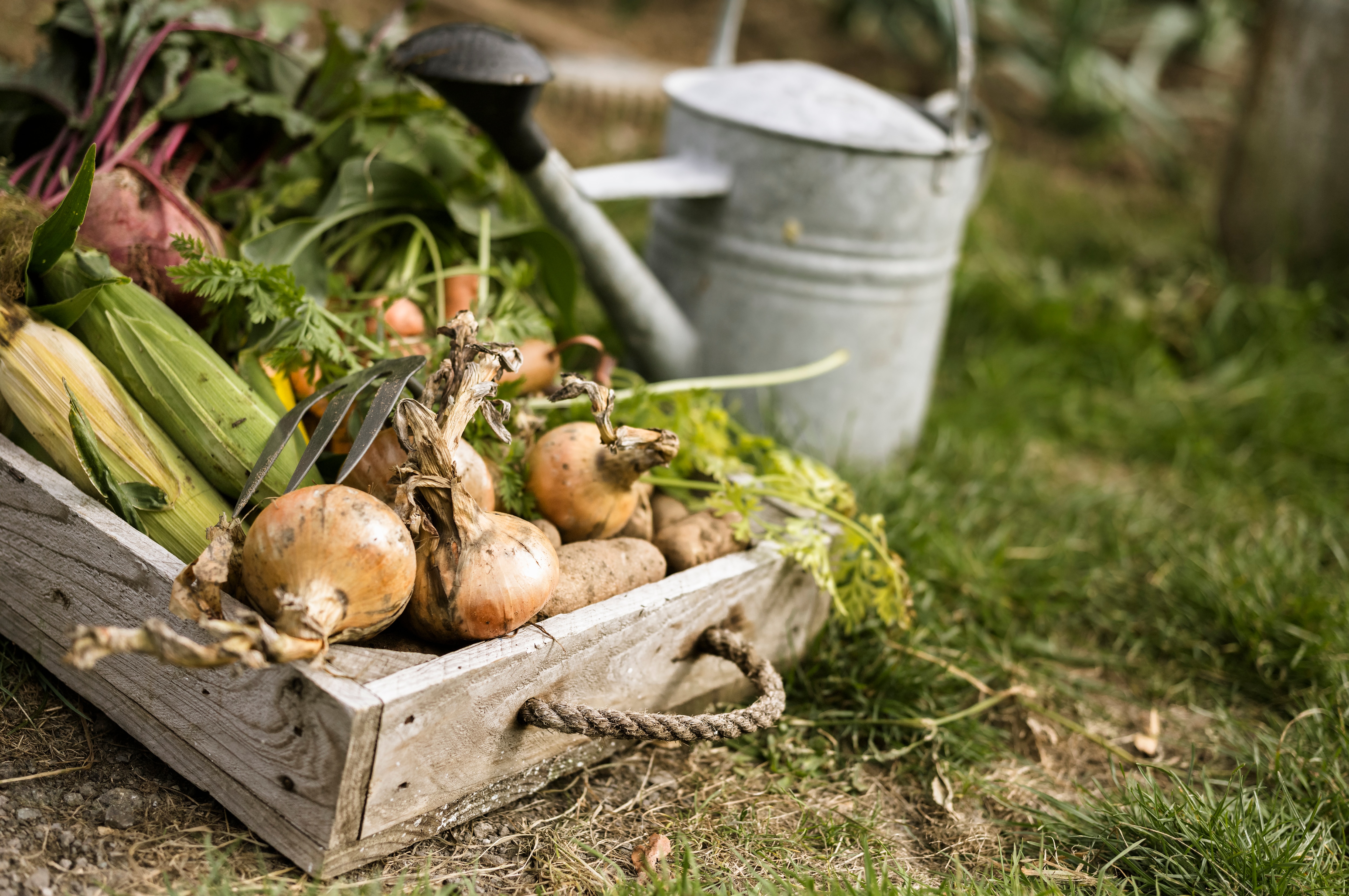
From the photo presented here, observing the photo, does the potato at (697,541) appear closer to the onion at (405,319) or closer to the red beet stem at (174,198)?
the onion at (405,319)

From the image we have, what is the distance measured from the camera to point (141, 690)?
133 centimetres

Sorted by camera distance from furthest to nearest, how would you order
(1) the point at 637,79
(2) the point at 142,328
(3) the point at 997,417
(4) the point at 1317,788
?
(1) the point at 637,79
(3) the point at 997,417
(4) the point at 1317,788
(2) the point at 142,328

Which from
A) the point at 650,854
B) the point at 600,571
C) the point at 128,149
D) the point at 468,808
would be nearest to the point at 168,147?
the point at 128,149

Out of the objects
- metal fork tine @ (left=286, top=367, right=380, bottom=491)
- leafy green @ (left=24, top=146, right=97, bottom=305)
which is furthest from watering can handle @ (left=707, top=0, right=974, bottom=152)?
leafy green @ (left=24, top=146, right=97, bottom=305)

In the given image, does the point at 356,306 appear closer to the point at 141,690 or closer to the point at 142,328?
the point at 142,328

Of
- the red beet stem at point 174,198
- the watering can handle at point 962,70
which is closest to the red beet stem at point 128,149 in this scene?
the red beet stem at point 174,198

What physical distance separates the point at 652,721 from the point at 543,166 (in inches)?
45.7

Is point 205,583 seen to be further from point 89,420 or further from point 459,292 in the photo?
point 459,292

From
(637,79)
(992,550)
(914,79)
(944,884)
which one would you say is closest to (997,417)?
(992,550)

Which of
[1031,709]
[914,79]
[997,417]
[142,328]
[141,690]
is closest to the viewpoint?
[141,690]

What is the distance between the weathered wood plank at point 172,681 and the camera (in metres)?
1.16

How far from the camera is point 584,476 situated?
5.08ft

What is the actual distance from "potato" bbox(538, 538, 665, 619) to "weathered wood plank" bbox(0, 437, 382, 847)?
338mm

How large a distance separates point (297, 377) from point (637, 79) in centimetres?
364
